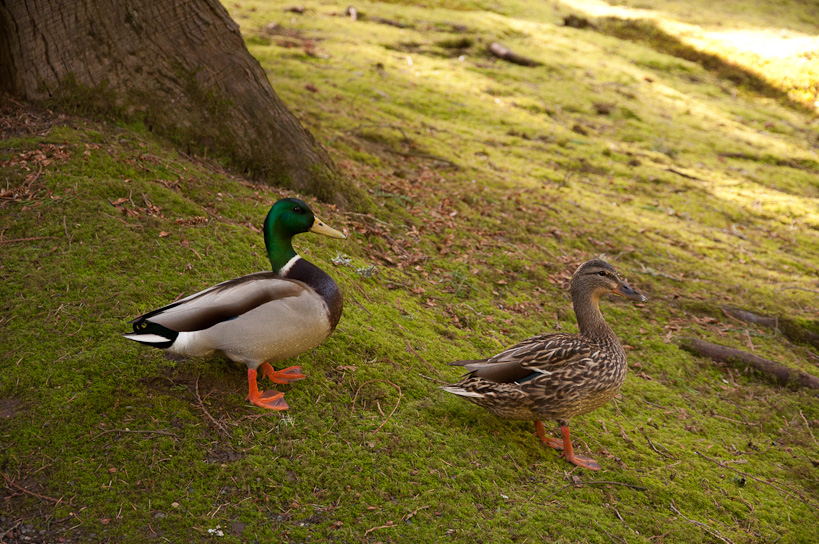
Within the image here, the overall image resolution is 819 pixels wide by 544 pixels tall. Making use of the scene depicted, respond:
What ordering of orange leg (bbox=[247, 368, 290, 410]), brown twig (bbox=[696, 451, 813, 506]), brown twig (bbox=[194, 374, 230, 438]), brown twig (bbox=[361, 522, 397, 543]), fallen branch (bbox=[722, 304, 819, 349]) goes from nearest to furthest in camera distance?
brown twig (bbox=[361, 522, 397, 543])
brown twig (bbox=[194, 374, 230, 438])
orange leg (bbox=[247, 368, 290, 410])
brown twig (bbox=[696, 451, 813, 506])
fallen branch (bbox=[722, 304, 819, 349])

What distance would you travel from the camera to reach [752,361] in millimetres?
6559

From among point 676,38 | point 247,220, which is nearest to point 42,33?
point 247,220

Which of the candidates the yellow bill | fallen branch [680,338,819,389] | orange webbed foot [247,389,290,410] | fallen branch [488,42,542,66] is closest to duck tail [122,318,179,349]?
orange webbed foot [247,389,290,410]

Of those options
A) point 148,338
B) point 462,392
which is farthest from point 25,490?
point 462,392

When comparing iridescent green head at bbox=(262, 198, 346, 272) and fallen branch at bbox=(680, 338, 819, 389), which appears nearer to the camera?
iridescent green head at bbox=(262, 198, 346, 272)

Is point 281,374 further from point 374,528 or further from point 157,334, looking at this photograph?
point 374,528

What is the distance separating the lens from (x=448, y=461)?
4.01 metres

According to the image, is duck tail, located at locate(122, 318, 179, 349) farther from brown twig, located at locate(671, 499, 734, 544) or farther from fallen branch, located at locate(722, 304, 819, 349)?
fallen branch, located at locate(722, 304, 819, 349)

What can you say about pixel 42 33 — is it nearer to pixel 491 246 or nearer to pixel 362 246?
pixel 362 246

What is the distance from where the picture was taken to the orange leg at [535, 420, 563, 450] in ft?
14.8

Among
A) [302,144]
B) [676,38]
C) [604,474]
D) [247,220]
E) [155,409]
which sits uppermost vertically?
[676,38]

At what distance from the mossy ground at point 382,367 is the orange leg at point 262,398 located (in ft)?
0.23

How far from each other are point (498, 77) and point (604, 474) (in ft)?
47.0

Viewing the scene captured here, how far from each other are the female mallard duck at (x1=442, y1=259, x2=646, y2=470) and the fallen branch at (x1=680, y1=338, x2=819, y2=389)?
2.73m
